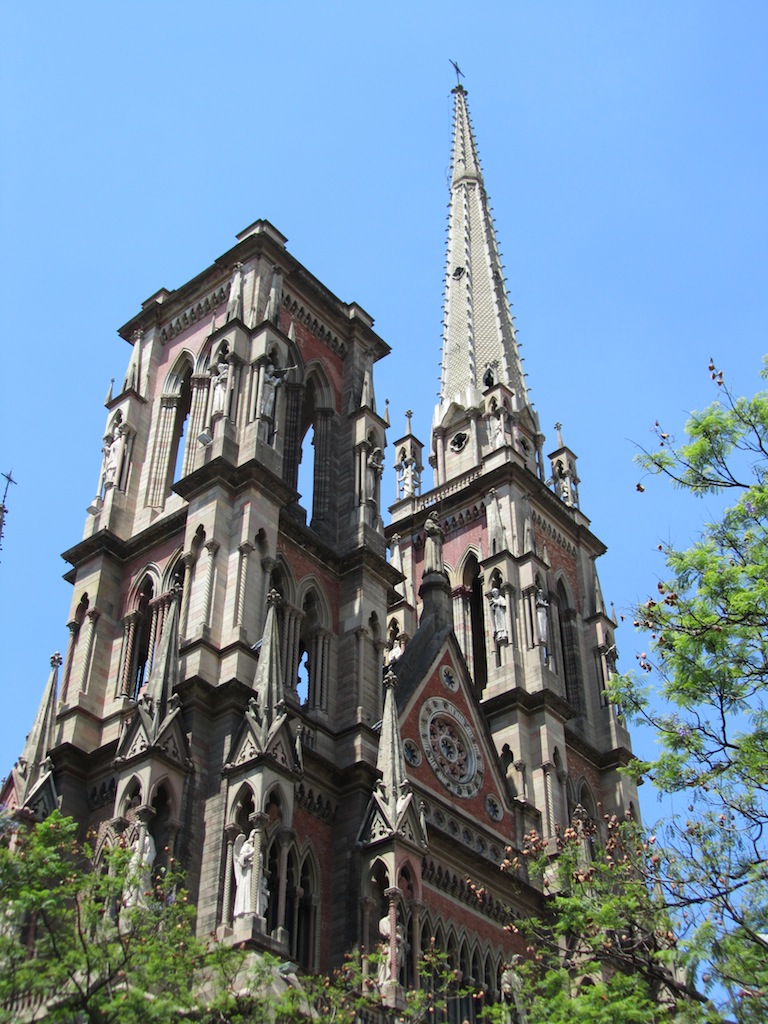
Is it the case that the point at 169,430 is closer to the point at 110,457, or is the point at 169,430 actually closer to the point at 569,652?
the point at 110,457

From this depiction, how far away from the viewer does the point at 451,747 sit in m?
32.3

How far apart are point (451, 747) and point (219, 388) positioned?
1018cm

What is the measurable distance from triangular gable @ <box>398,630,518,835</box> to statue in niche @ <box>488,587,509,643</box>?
3.28 m

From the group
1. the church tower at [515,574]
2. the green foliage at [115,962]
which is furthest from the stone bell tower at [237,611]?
the church tower at [515,574]

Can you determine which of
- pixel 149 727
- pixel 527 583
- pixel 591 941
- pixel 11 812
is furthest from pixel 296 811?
pixel 527 583

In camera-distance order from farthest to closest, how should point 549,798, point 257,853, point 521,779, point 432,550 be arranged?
1. point 432,550
2. point 521,779
3. point 549,798
4. point 257,853

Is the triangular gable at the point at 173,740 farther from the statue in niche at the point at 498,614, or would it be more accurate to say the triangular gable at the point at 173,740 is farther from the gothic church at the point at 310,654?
the statue in niche at the point at 498,614

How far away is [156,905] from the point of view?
716 inches

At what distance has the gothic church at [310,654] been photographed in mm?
24422

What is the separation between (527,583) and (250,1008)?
22.1m

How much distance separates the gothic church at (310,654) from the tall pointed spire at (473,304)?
14.5 feet

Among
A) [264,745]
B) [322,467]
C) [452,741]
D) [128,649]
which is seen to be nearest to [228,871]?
[264,745]

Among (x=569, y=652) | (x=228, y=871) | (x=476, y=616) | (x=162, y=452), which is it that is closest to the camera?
(x=228, y=871)

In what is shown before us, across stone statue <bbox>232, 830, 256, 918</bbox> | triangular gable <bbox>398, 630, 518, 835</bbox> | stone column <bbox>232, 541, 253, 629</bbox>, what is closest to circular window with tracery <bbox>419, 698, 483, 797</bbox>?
triangular gable <bbox>398, 630, 518, 835</bbox>
